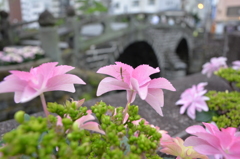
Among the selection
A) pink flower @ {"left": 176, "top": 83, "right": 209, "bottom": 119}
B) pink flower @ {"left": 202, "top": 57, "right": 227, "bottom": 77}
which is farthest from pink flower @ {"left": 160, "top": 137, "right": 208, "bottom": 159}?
pink flower @ {"left": 202, "top": 57, "right": 227, "bottom": 77}

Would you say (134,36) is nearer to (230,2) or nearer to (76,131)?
(76,131)

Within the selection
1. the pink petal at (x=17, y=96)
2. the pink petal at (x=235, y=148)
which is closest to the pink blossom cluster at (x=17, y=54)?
the pink petal at (x=17, y=96)

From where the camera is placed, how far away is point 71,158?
1.30 ft

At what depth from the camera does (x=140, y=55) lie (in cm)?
1188

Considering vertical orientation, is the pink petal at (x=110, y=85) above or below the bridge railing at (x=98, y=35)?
above

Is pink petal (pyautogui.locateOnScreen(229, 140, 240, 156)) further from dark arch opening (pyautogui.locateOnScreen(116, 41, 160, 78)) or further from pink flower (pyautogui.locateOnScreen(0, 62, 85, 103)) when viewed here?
dark arch opening (pyautogui.locateOnScreen(116, 41, 160, 78))

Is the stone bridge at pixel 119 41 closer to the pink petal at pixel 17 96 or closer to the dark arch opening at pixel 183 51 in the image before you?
the dark arch opening at pixel 183 51

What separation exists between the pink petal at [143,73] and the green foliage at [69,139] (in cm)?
9

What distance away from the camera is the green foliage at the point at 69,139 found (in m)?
0.37

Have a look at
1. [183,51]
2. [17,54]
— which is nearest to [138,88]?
[17,54]

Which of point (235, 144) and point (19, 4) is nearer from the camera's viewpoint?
point (235, 144)

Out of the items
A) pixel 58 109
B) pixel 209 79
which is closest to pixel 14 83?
pixel 58 109

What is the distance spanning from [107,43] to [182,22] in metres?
8.74

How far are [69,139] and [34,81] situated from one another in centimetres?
17
